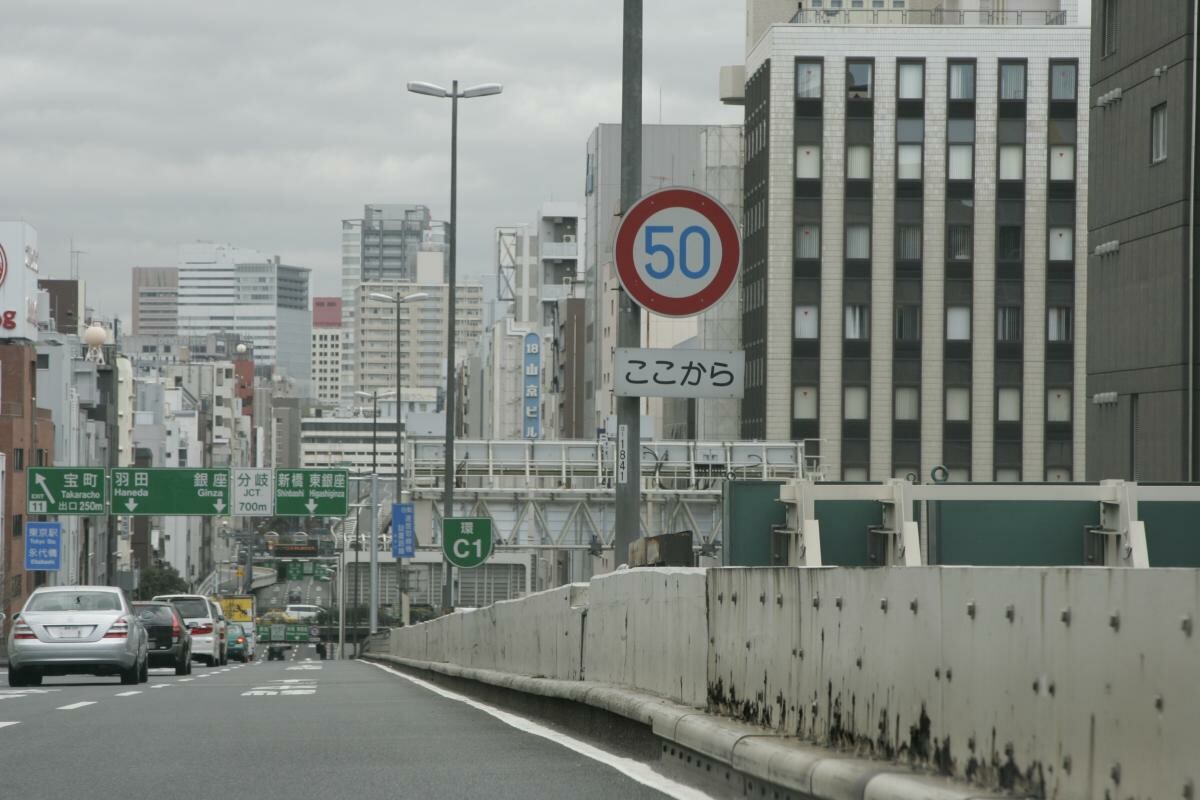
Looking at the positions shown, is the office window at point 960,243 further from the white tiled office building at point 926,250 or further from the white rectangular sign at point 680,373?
the white rectangular sign at point 680,373

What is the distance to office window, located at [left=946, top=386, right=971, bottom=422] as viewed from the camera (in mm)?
91188

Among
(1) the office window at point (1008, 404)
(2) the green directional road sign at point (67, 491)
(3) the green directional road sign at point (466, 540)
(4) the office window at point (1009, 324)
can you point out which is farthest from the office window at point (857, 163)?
(3) the green directional road sign at point (466, 540)

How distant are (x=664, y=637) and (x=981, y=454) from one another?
8143cm

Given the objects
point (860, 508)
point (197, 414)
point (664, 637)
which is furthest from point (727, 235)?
point (197, 414)

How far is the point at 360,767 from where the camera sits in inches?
415

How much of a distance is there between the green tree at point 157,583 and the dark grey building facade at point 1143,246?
99947mm

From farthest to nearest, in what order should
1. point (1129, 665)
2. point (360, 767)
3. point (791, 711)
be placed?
point (360, 767) → point (791, 711) → point (1129, 665)

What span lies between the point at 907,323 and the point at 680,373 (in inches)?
3126

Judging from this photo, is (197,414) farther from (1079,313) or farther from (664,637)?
(664,637)

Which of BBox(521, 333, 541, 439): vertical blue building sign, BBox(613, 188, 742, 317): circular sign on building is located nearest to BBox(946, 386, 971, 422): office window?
BBox(521, 333, 541, 439): vertical blue building sign

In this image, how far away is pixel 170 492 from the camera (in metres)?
62.2

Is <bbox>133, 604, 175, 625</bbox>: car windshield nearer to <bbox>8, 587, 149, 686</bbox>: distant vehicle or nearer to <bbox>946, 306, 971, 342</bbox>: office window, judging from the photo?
<bbox>8, 587, 149, 686</bbox>: distant vehicle

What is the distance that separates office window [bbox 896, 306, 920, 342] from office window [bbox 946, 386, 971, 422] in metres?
3.00

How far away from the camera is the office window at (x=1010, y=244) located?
91.0 meters
